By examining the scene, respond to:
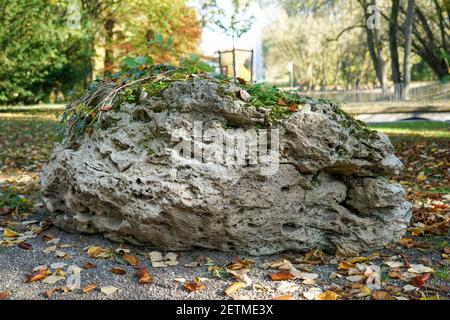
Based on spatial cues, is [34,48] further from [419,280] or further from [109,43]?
[419,280]

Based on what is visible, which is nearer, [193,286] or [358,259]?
[193,286]

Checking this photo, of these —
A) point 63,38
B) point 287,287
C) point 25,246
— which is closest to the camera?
point 287,287

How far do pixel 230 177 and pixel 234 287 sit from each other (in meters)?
0.86

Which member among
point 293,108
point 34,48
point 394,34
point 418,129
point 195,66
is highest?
point 394,34

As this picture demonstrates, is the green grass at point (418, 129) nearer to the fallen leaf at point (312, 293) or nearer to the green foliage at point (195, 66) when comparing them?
the green foliage at point (195, 66)

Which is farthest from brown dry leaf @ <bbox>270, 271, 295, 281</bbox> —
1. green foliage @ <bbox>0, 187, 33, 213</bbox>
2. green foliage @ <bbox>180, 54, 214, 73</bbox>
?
green foliage @ <bbox>0, 187, 33, 213</bbox>

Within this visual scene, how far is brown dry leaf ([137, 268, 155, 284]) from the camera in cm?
360

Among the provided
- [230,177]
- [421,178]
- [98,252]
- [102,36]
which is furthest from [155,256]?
[102,36]

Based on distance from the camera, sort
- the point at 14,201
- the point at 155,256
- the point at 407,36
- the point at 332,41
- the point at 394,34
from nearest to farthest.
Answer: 1. the point at 155,256
2. the point at 14,201
3. the point at 407,36
4. the point at 394,34
5. the point at 332,41

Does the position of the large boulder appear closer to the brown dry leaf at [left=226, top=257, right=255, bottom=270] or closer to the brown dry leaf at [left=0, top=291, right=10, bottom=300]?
the brown dry leaf at [left=226, top=257, right=255, bottom=270]

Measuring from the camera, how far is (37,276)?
3656 millimetres

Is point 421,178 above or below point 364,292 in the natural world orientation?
above

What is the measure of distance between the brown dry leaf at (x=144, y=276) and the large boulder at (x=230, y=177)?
0.44m
